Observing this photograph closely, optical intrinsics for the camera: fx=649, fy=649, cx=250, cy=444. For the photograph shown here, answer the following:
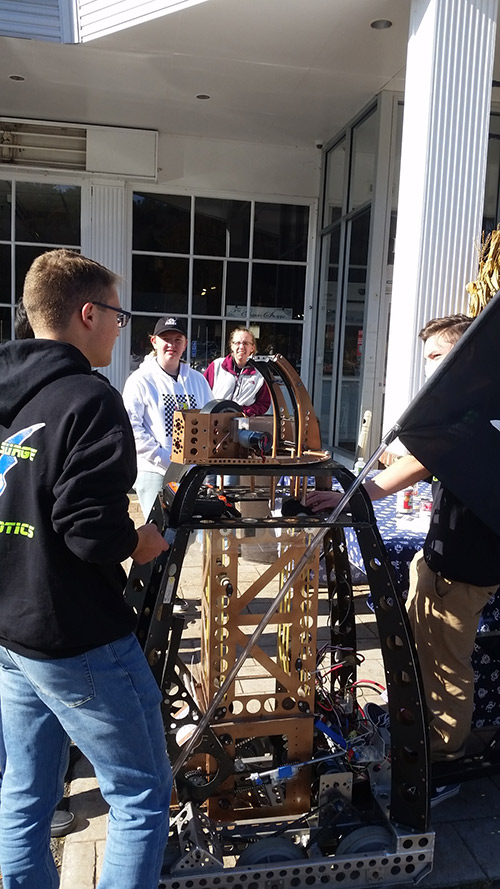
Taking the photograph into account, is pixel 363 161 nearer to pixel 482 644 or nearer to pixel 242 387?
pixel 242 387

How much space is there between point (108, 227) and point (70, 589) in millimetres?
8659

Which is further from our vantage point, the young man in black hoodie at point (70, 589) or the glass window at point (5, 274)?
the glass window at point (5, 274)

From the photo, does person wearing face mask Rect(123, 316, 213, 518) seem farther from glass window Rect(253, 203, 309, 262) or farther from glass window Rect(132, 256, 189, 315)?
glass window Rect(253, 203, 309, 262)

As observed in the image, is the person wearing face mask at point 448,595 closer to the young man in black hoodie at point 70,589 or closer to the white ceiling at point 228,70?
the young man in black hoodie at point 70,589

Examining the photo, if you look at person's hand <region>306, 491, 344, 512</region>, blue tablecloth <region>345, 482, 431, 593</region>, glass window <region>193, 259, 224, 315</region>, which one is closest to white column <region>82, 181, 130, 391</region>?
glass window <region>193, 259, 224, 315</region>

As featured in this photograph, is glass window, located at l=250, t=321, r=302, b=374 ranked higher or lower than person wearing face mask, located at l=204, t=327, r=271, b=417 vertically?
higher

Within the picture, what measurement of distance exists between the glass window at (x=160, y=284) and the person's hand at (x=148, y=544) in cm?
846

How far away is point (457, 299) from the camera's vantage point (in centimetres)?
567

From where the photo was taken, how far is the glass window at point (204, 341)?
1002 centimetres

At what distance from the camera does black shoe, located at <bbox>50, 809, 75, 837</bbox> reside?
2.43 meters

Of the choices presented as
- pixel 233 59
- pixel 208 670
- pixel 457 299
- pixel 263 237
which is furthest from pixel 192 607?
pixel 263 237

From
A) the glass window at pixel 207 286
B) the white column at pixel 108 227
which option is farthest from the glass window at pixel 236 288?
the white column at pixel 108 227

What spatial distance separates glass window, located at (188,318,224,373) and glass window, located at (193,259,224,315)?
17 centimetres

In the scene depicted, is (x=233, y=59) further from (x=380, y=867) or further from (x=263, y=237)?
(x=380, y=867)
